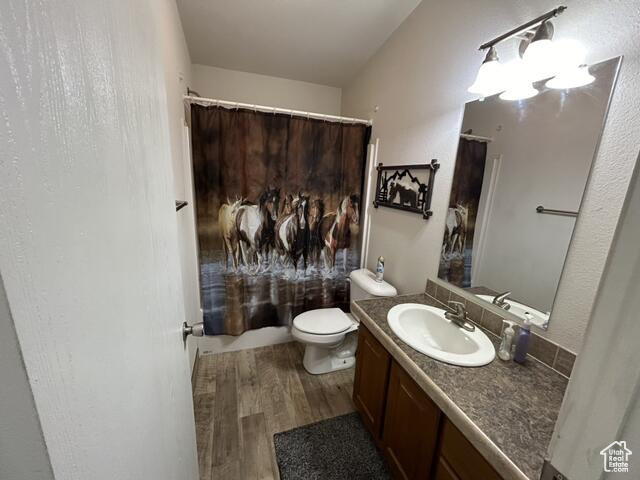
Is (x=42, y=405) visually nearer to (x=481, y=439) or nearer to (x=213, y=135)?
(x=481, y=439)

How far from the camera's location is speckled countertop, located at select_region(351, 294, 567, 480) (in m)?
0.67

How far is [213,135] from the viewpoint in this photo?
1.78m

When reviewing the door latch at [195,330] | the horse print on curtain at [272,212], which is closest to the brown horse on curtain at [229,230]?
the horse print on curtain at [272,212]

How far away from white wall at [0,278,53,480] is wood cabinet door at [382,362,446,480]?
40.9 inches

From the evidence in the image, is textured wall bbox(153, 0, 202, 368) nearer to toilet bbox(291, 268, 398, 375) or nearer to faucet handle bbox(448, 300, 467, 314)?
toilet bbox(291, 268, 398, 375)

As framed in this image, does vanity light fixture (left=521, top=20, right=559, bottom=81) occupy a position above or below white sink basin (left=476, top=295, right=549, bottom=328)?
above

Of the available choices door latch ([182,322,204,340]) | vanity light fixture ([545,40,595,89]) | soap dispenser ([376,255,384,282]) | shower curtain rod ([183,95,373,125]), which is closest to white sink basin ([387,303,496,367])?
soap dispenser ([376,255,384,282])

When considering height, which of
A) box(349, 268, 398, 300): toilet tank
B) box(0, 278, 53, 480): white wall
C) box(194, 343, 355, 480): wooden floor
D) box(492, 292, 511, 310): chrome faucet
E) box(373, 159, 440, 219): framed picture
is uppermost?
box(373, 159, 440, 219): framed picture

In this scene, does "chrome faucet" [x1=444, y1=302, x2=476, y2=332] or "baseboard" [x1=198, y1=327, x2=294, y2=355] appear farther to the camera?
"baseboard" [x1=198, y1=327, x2=294, y2=355]

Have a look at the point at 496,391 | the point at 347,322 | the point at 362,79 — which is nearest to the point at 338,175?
the point at 362,79

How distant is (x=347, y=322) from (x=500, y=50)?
1795 millimetres

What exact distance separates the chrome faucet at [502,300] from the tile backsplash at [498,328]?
5 cm

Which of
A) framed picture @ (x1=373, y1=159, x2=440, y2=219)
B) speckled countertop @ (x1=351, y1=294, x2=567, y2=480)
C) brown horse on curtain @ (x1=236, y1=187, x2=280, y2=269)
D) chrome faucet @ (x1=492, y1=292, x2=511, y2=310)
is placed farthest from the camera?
brown horse on curtain @ (x1=236, y1=187, x2=280, y2=269)

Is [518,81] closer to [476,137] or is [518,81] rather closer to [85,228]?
[476,137]
